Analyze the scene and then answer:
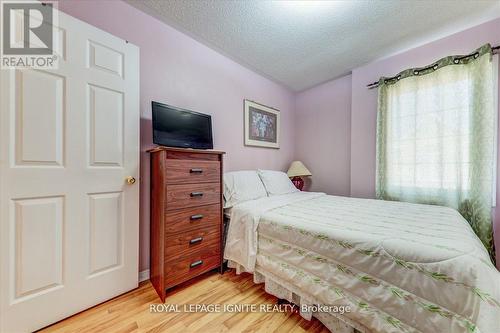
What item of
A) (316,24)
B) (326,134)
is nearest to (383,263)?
(316,24)

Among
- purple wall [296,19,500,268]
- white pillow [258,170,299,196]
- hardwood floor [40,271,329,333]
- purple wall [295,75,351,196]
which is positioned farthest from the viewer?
purple wall [295,75,351,196]

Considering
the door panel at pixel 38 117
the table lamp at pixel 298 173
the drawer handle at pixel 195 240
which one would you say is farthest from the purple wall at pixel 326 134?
the door panel at pixel 38 117

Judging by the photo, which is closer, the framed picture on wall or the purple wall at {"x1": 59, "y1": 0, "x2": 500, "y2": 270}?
the purple wall at {"x1": 59, "y1": 0, "x2": 500, "y2": 270}

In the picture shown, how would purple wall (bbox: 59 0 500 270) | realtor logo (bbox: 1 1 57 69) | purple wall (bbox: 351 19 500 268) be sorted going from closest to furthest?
realtor logo (bbox: 1 1 57 69), purple wall (bbox: 59 0 500 270), purple wall (bbox: 351 19 500 268)

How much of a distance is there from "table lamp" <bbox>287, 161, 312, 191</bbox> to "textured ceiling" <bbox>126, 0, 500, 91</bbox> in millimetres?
1541

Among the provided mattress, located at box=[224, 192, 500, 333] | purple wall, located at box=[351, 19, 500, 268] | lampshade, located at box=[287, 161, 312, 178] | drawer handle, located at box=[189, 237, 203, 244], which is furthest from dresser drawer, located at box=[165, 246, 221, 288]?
purple wall, located at box=[351, 19, 500, 268]

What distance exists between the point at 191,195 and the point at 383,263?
1364 millimetres

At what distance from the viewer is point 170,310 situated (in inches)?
54.2

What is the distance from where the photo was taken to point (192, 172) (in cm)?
165

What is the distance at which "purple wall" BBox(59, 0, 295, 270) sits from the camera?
5.38 feet

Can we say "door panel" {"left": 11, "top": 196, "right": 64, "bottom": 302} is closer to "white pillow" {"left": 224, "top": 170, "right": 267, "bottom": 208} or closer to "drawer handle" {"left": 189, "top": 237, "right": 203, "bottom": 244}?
"drawer handle" {"left": 189, "top": 237, "right": 203, "bottom": 244}

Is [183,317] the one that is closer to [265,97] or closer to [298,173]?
[298,173]

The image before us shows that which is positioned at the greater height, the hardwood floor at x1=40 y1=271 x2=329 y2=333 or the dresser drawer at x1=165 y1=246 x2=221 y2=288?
the dresser drawer at x1=165 y1=246 x2=221 y2=288

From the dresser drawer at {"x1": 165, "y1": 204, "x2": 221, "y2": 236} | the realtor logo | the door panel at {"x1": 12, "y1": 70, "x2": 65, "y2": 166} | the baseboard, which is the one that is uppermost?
the realtor logo
